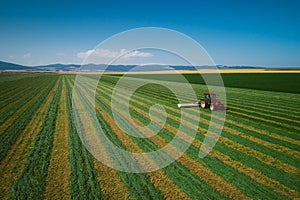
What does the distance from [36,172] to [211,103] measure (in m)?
12.3

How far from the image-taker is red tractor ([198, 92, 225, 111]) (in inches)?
599

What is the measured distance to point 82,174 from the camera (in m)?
6.23

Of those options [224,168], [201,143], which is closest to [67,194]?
[224,168]

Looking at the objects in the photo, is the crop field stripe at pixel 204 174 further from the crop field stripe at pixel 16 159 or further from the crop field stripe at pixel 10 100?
the crop field stripe at pixel 10 100

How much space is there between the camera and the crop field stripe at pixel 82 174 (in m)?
5.30

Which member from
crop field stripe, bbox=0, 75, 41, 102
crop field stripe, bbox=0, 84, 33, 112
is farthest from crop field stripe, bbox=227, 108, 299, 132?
crop field stripe, bbox=0, 75, 41, 102

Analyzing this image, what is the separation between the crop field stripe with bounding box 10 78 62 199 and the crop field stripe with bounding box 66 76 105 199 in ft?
2.41

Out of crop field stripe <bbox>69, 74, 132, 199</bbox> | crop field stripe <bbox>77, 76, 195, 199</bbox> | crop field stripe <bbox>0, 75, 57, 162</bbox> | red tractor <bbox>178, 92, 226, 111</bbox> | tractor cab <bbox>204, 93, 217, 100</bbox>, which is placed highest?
tractor cab <bbox>204, 93, 217, 100</bbox>

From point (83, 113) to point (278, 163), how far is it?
11.3 meters

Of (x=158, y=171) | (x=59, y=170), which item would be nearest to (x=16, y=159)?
(x=59, y=170)

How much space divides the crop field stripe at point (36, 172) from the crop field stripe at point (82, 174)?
0.74 m

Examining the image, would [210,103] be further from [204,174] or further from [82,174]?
[82,174]

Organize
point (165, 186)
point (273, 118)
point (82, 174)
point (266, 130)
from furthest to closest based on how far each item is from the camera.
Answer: point (273, 118) → point (266, 130) → point (82, 174) → point (165, 186)

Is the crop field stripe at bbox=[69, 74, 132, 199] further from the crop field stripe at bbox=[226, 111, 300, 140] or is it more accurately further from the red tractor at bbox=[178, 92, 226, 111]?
the red tractor at bbox=[178, 92, 226, 111]
